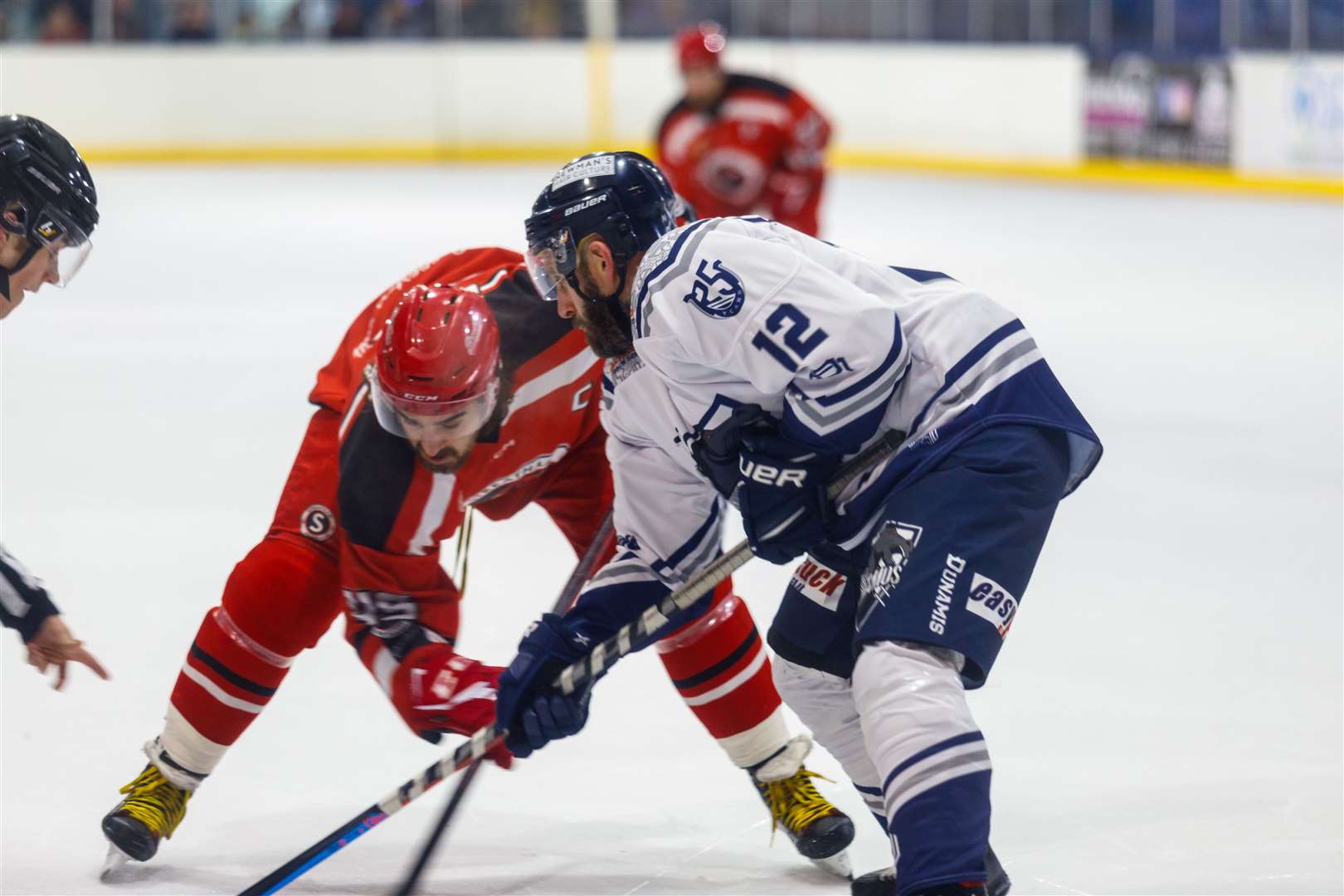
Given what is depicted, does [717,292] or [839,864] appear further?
[839,864]

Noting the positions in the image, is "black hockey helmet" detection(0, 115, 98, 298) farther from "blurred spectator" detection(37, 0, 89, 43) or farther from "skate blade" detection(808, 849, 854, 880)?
"blurred spectator" detection(37, 0, 89, 43)

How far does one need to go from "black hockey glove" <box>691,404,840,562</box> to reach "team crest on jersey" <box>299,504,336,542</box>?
0.66m

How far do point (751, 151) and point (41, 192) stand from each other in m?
4.45

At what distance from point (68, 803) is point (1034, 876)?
1475 millimetres

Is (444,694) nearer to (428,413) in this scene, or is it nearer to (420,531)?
(420,531)

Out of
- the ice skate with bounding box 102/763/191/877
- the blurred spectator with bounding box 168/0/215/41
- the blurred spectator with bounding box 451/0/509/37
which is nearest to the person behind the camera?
the ice skate with bounding box 102/763/191/877

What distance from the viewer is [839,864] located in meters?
2.53

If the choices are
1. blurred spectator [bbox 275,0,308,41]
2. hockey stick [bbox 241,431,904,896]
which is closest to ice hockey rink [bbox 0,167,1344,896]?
hockey stick [bbox 241,431,904,896]

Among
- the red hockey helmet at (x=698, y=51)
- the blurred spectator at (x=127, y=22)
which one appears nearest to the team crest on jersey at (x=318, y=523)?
the red hockey helmet at (x=698, y=51)

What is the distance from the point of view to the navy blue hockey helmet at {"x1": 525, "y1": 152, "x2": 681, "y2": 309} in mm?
2330

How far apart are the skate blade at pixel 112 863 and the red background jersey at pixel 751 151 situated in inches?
172

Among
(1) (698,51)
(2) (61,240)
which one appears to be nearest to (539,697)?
(2) (61,240)

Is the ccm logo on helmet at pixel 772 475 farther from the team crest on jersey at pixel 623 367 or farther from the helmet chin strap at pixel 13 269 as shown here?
the helmet chin strap at pixel 13 269

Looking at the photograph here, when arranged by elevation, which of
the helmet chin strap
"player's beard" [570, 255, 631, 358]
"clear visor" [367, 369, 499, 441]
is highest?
the helmet chin strap
